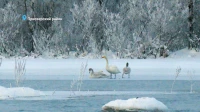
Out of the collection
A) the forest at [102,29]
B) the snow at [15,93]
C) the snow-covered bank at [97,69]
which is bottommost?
the snow-covered bank at [97,69]

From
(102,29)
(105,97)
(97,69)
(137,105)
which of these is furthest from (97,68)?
(137,105)

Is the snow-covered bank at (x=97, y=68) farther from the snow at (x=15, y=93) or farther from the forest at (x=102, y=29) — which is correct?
the snow at (x=15, y=93)

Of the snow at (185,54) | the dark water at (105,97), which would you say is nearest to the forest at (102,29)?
the snow at (185,54)

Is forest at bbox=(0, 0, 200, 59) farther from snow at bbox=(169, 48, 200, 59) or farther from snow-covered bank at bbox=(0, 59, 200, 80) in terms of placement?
snow-covered bank at bbox=(0, 59, 200, 80)

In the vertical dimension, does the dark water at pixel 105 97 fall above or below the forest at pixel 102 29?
below

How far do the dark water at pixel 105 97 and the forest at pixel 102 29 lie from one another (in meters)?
12.3

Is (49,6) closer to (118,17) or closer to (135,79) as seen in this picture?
(118,17)

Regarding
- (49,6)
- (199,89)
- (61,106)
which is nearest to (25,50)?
(49,6)

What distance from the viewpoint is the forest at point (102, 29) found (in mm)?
33447

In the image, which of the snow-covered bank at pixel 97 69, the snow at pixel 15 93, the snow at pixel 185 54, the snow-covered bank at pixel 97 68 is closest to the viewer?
the snow at pixel 15 93

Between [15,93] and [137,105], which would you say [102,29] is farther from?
[137,105]

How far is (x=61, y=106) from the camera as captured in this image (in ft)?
44.0

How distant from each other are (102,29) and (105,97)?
21.8 metres

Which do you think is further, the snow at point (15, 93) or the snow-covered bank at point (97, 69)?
the snow-covered bank at point (97, 69)
